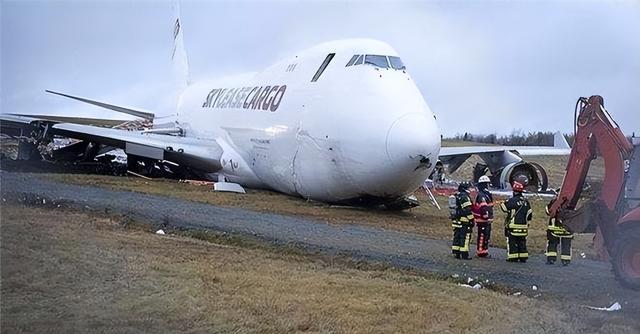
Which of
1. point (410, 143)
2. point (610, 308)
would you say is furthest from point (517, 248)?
point (410, 143)

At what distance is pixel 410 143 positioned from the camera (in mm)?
17406

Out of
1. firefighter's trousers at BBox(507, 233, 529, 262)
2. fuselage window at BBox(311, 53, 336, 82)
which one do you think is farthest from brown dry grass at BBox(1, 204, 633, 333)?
fuselage window at BBox(311, 53, 336, 82)

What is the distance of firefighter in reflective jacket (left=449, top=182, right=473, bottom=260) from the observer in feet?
40.8

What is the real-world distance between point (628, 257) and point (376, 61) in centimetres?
1057

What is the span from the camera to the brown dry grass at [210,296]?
595 cm

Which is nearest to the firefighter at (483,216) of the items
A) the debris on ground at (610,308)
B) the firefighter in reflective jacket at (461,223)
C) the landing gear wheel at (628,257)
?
the firefighter in reflective jacket at (461,223)

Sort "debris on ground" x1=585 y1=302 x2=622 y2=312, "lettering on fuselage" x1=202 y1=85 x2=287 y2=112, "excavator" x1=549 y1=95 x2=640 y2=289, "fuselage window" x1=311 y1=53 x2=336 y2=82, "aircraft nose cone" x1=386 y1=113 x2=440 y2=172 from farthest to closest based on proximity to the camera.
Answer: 1. "lettering on fuselage" x1=202 y1=85 x2=287 y2=112
2. "fuselage window" x1=311 y1=53 x2=336 y2=82
3. "aircraft nose cone" x1=386 y1=113 x2=440 y2=172
4. "excavator" x1=549 y1=95 x2=640 y2=289
5. "debris on ground" x1=585 y1=302 x2=622 y2=312

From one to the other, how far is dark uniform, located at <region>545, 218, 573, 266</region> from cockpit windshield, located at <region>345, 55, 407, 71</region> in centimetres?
823

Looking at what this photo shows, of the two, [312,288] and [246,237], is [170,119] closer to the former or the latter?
[246,237]

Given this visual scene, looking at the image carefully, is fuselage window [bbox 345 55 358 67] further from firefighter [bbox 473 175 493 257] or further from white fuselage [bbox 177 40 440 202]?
firefighter [bbox 473 175 493 257]

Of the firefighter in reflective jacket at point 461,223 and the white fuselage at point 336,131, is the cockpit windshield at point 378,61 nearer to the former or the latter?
the white fuselage at point 336,131

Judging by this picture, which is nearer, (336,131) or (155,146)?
(336,131)

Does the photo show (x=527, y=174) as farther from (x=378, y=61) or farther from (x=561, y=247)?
(x=561, y=247)

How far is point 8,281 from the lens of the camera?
5.33 m
